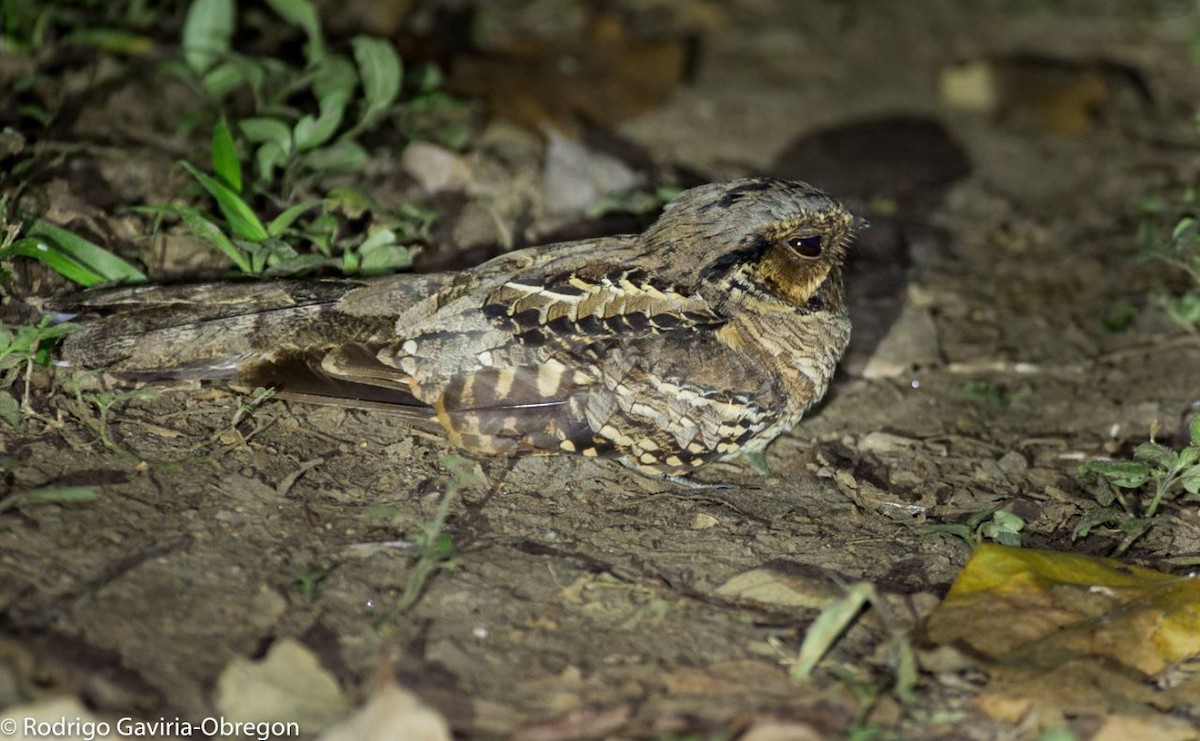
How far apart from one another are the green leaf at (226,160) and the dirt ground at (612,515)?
1.67ft

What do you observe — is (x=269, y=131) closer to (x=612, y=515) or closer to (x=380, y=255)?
(x=380, y=255)

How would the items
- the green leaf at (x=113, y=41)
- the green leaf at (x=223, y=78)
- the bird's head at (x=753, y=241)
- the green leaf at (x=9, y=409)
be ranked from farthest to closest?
the green leaf at (x=113, y=41) → the green leaf at (x=223, y=78) → the bird's head at (x=753, y=241) → the green leaf at (x=9, y=409)

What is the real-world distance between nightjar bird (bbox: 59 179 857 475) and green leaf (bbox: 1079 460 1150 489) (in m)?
0.95

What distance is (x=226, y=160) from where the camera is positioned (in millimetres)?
4586

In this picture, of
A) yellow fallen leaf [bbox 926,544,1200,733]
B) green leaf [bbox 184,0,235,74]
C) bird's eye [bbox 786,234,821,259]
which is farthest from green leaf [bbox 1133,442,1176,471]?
green leaf [bbox 184,0,235,74]

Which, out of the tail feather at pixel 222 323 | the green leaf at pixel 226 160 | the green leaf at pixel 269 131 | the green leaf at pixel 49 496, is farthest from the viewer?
the green leaf at pixel 269 131

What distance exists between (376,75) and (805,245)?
216 cm

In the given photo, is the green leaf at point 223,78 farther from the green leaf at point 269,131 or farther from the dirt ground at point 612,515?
the green leaf at point 269,131

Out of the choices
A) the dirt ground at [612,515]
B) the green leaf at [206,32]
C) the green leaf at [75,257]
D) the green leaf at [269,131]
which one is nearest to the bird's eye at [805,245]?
the dirt ground at [612,515]

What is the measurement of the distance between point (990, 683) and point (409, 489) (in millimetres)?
1797

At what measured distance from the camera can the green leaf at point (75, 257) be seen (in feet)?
13.5

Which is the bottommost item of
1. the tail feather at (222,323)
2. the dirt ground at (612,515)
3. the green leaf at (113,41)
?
the dirt ground at (612,515)

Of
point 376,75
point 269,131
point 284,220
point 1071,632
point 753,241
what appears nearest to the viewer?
point 1071,632

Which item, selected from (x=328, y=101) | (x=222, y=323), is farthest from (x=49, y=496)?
(x=328, y=101)
